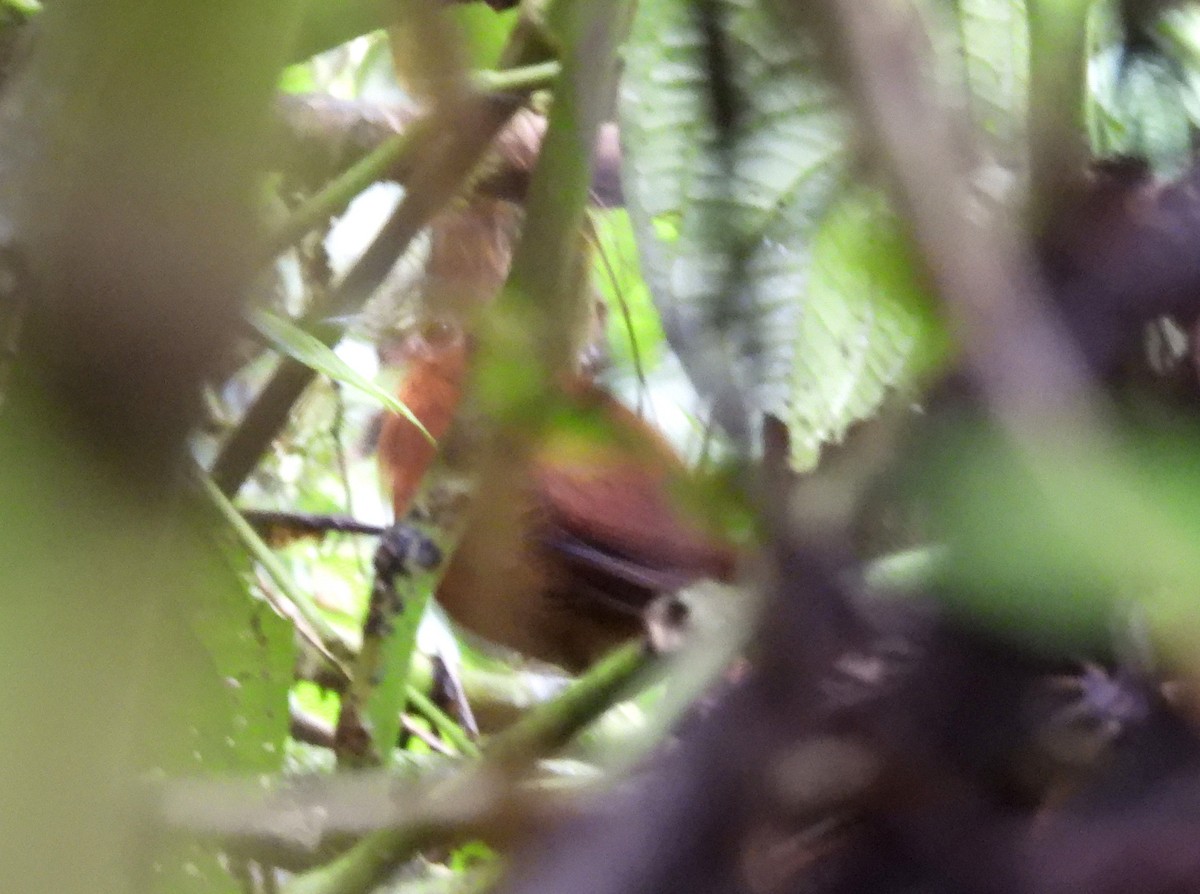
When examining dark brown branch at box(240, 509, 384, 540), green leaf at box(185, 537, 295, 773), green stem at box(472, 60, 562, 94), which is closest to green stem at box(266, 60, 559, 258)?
green stem at box(472, 60, 562, 94)

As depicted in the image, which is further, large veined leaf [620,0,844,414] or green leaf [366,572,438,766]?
green leaf [366,572,438,766]

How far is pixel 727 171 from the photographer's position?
311 millimetres

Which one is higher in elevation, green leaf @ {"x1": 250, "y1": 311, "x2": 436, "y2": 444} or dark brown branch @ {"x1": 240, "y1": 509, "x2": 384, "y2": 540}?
green leaf @ {"x1": 250, "y1": 311, "x2": 436, "y2": 444}

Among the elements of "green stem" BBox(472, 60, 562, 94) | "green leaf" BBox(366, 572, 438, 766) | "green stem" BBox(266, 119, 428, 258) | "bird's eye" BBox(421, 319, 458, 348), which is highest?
"green stem" BBox(472, 60, 562, 94)

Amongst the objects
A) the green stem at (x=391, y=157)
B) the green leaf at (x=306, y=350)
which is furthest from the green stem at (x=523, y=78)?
the green leaf at (x=306, y=350)

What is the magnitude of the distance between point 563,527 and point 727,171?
10.5 inches

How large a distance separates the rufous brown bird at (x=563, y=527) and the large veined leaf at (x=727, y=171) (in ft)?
0.14

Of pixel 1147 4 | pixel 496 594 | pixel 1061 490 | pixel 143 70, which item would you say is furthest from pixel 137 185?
pixel 496 594

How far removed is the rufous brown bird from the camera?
1.12 feet

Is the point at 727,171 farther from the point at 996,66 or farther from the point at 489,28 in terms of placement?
the point at 489,28

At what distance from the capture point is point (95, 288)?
0.12 metres

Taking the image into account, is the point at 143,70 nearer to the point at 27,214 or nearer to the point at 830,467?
the point at 27,214

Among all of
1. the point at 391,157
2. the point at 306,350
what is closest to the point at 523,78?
the point at 391,157

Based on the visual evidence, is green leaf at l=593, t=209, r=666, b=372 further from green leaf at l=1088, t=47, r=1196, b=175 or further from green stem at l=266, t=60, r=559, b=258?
green leaf at l=1088, t=47, r=1196, b=175
